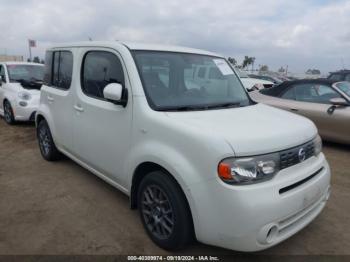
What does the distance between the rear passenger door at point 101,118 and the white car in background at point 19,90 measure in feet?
14.0

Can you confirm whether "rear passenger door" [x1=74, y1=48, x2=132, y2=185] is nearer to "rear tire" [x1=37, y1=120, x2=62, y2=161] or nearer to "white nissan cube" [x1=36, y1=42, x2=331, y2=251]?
"white nissan cube" [x1=36, y1=42, x2=331, y2=251]

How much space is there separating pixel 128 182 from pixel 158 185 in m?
0.52

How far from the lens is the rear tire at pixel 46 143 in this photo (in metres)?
4.93

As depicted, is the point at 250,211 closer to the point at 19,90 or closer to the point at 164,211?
the point at 164,211

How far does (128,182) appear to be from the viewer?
3.14 m

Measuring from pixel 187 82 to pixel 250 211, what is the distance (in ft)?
5.22

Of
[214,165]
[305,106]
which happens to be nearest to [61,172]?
[214,165]

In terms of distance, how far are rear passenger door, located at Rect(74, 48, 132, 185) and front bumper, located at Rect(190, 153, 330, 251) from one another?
1.11m

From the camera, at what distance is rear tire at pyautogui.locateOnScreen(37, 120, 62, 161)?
194 inches

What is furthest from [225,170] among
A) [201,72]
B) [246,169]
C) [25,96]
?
[25,96]

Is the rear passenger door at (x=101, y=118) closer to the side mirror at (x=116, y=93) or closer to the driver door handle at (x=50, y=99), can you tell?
the side mirror at (x=116, y=93)

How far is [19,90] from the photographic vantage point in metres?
7.67

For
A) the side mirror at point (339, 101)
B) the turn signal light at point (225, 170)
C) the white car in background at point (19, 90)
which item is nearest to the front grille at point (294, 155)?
the turn signal light at point (225, 170)

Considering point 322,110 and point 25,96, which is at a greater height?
point 322,110
